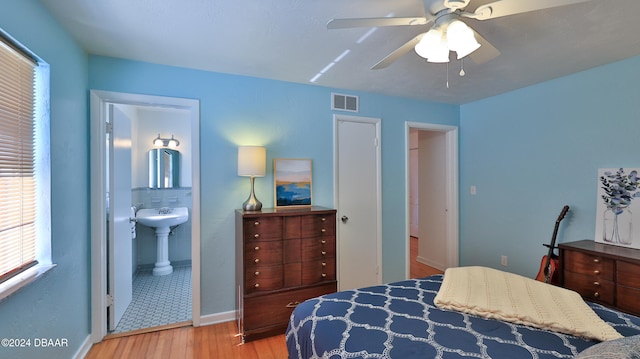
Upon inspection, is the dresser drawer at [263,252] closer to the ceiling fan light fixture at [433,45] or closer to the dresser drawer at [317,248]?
the dresser drawer at [317,248]

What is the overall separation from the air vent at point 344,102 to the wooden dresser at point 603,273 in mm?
2386

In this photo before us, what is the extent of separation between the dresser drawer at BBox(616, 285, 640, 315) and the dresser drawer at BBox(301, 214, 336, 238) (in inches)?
88.3

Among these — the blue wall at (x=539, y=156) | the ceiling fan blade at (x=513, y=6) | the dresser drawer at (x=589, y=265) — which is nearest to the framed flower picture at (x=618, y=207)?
the blue wall at (x=539, y=156)

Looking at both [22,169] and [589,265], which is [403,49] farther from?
[589,265]

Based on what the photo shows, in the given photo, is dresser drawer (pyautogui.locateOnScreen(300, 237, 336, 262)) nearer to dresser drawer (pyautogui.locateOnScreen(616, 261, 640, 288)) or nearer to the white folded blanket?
the white folded blanket

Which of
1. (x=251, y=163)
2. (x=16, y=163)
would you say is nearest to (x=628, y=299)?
(x=251, y=163)

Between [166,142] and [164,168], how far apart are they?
38 cm

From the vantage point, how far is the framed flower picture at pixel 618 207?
8.04ft

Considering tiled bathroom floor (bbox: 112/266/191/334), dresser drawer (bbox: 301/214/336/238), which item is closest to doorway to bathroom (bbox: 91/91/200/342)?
tiled bathroom floor (bbox: 112/266/191/334)

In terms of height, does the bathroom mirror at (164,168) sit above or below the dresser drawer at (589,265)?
above

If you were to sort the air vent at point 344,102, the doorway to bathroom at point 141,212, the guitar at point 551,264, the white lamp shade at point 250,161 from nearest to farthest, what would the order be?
the doorway to bathroom at point 141,212, the white lamp shade at point 250,161, the guitar at point 551,264, the air vent at point 344,102

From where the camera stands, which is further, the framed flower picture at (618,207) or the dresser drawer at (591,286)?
the framed flower picture at (618,207)

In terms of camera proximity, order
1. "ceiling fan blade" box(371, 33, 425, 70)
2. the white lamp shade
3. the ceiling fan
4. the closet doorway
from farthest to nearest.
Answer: the closet doorway
the white lamp shade
"ceiling fan blade" box(371, 33, 425, 70)
the ceiling fan

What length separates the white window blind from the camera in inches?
52.7
